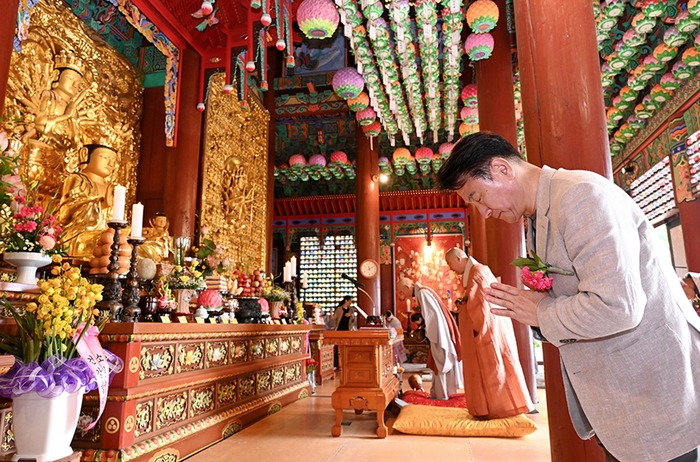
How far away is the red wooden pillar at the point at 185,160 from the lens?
18.7 feet

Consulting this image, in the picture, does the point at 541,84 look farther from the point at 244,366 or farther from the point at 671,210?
the point at 671,210

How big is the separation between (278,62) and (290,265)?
5592 millimetres

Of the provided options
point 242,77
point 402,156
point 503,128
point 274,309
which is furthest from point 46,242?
point 402,156

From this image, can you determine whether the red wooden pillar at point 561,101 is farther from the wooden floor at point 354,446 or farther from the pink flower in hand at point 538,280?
the wooden floor at point 354,446

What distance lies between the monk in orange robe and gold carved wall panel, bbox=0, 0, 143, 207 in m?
4.10

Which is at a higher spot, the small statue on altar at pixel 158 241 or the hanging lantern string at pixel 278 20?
the hanging lantern string at pixel 278 20

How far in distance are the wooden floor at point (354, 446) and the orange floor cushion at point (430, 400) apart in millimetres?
720

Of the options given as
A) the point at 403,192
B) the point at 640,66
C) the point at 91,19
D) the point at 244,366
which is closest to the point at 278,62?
the point at 91,19

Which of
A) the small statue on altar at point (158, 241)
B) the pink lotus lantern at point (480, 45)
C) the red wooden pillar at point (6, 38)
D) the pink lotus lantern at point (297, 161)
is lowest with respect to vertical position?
the small statue on altar at point (158, 241)

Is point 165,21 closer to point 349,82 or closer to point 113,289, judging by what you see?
point 349,82

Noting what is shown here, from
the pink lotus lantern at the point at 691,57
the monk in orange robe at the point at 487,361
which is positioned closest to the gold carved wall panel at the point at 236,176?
the monk in orange robe at the point at 487,361

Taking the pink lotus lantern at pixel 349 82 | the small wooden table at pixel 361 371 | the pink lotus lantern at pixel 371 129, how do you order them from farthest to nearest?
the pink lotus lantern at pixel 371 129
the pink lotus lantern at pixel 349 82
the small wooden table at pixel 361 371

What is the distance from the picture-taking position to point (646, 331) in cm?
89

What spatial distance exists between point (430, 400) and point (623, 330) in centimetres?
370
